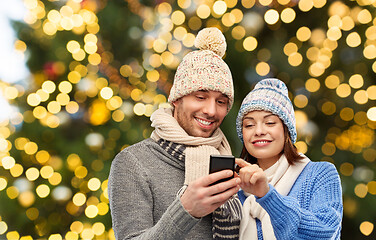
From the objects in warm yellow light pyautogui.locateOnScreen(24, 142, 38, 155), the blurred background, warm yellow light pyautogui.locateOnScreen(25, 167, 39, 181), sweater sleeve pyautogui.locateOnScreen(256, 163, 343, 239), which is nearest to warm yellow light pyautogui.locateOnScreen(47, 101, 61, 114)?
the blurred background

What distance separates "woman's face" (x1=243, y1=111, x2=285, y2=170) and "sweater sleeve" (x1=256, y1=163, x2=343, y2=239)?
0.15 m

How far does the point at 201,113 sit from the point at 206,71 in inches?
5.9

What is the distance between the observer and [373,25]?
2127 mm

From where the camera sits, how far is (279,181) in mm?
1388

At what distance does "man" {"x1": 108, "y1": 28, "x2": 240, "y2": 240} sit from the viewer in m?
1.13

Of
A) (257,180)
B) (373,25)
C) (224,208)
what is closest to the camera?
(257,180)

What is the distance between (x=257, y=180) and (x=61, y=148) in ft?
4.32

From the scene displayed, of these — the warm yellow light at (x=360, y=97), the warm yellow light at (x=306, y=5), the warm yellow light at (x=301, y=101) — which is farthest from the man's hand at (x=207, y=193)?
the warm yellow light at (x=306, y=5)

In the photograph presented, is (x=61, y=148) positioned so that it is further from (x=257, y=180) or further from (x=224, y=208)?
(x=257, y=180)

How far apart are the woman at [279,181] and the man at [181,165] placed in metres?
0.10

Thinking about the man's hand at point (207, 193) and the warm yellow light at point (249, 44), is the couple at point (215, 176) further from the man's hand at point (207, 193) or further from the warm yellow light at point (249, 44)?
the warm yellow light at point (249, 44)

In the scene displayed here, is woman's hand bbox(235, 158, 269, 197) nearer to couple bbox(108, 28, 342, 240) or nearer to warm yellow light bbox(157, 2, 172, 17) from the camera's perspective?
couple bbox(108, 28, 342, 240)

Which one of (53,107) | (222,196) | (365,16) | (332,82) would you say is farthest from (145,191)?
(365,16)

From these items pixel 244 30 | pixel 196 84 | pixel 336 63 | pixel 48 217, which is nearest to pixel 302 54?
pixel 336 63
